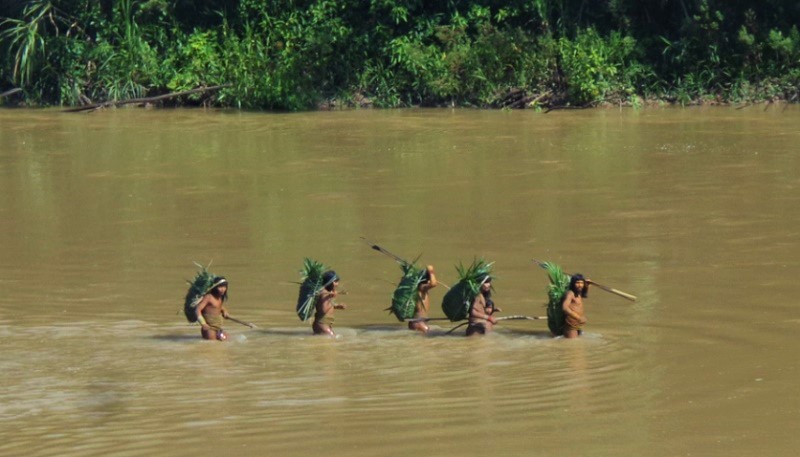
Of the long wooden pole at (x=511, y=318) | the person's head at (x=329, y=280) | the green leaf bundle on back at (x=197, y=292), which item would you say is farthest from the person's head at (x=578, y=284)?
the green leaf bundle on back at (x=197, y=292)

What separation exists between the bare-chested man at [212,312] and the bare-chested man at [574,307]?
213cm

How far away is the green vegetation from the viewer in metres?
23.5

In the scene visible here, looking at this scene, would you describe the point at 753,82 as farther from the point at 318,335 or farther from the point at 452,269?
the point at 318,335

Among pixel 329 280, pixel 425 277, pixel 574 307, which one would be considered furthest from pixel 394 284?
pixel 574 307

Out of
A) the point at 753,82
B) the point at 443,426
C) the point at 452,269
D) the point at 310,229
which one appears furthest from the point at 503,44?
the point at 443,426

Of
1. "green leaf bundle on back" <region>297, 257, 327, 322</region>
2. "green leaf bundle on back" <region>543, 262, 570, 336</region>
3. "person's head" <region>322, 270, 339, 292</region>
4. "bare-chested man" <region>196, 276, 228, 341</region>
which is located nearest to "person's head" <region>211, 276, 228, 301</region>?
"bare-chested man" <region>196, 276, 228, 341</region>

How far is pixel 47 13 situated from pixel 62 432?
20.4 metres

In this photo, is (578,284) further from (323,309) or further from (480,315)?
(323,309)

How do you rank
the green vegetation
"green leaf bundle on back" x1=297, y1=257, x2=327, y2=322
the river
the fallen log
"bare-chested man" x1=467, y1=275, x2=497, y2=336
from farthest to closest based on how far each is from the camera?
the fallen log
the green vegetation
"green leaf bundle on back" x1=297, y1=257, x2=327, y2=322
"bare-chested man" x1=467, y1=275, x2=497, y2=336
the river

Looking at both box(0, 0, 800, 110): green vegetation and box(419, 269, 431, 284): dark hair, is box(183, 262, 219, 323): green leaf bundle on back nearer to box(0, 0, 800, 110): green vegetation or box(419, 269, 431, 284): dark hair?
box(419, 269, 431, 284): dark hair

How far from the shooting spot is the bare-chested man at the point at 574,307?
855 centimetres

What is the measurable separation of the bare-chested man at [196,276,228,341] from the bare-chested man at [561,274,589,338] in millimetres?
2131

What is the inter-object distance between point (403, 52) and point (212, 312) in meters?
15.9

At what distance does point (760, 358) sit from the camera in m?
7.92
